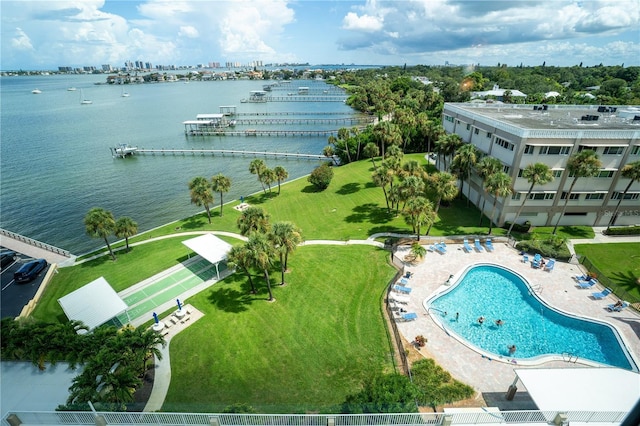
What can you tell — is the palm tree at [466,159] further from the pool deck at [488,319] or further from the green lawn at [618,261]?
the green lawn at [618,261]

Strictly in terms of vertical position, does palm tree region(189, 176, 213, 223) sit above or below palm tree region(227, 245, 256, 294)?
below

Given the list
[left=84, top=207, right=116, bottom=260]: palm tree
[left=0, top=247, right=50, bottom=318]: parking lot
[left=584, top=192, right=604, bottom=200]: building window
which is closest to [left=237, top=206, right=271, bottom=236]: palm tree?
[left=84, top=207, right=116, bottom=260]: palm tree

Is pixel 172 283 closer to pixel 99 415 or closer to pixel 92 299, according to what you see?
pixel 92 299

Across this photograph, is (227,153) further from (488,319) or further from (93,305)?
(488,319)

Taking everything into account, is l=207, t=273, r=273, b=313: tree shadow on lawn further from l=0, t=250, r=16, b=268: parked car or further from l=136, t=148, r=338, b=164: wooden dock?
l=136, t=148, r=338, b=164: wooden dock

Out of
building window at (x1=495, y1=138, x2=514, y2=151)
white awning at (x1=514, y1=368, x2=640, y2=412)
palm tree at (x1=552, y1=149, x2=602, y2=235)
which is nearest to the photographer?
white awning at (x1=514, y1=368, x2=640, y2=412)

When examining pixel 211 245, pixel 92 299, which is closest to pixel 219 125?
pixel 211 245
